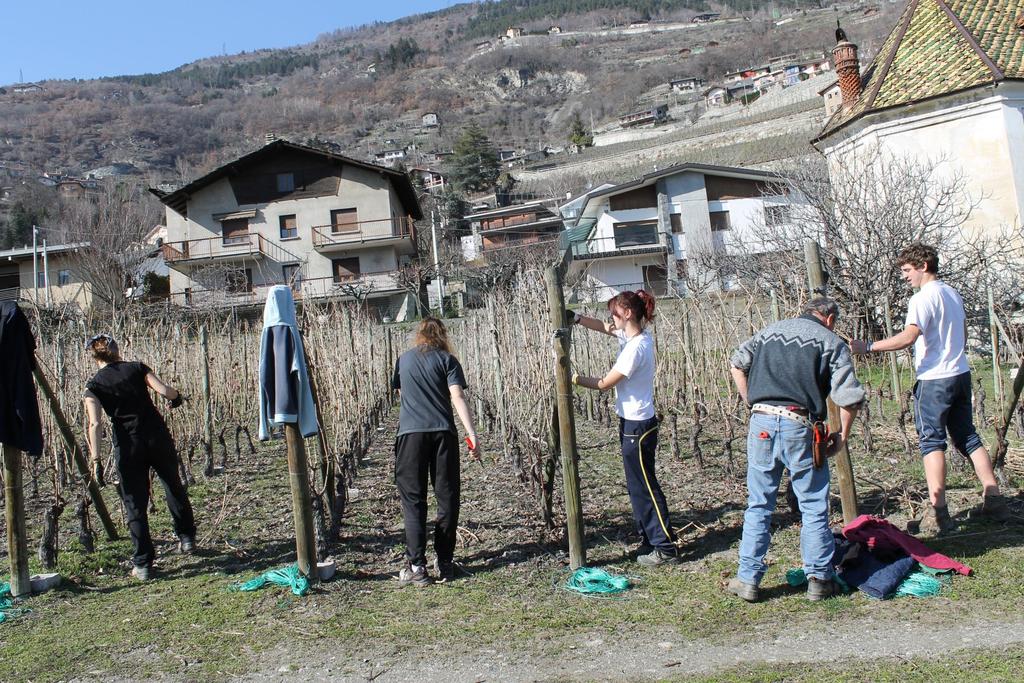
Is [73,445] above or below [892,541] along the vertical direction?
above

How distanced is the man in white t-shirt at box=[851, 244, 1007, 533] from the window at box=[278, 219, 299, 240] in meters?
34.6

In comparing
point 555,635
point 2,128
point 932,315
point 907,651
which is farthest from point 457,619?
point 2,128

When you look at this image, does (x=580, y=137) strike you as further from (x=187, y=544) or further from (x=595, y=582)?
(x=595, y=582)

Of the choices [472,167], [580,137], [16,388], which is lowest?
[16,388]

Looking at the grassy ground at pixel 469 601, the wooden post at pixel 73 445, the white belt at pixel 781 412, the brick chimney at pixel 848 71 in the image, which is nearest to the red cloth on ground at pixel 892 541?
the grassy ground at pixel 469 601

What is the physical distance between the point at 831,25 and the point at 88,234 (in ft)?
367

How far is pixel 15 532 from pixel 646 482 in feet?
12.8

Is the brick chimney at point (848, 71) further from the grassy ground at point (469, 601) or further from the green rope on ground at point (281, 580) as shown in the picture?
the green rope on ground at point (281, 580)

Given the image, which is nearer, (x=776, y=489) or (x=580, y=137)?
(x=776, y=489)

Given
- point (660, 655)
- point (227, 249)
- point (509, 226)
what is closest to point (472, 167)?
point (509, 226)

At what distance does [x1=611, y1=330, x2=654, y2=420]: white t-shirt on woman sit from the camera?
477 centimetres

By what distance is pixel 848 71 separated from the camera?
1825cm

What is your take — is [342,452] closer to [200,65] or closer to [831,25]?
[831,25]

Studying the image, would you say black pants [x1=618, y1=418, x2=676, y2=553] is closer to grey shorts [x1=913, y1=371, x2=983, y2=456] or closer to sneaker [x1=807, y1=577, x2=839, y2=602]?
sneaker [x1=807, y1=577, x2=839, y2=602]
